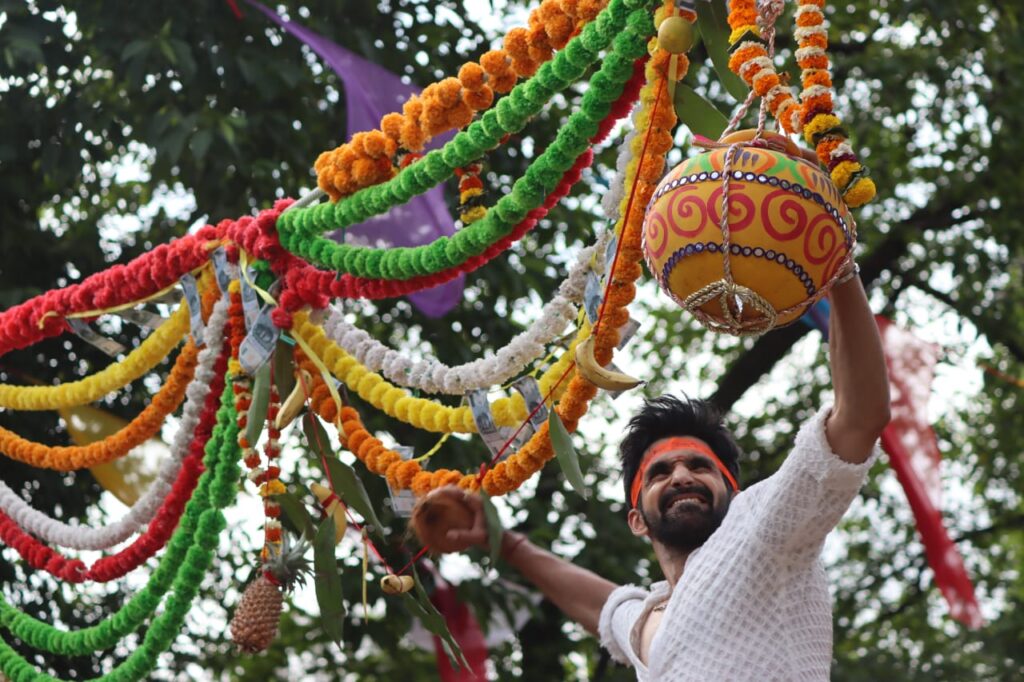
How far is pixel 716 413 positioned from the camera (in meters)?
2.97

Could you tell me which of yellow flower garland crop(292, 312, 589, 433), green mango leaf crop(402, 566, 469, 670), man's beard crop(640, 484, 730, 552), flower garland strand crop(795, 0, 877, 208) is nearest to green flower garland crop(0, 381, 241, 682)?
yellow flower garland crop(292, 312, 589, 433)

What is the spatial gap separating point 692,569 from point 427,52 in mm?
3034

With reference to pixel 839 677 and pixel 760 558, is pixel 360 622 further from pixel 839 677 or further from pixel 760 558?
pixel 760 558

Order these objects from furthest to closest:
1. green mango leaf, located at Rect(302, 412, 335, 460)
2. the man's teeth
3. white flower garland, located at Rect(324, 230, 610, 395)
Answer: green mango leaf, located at Rect(302, 412, 335, 460) < the man's teeth < white flower garland, located at Rect(324, 230, 610, 395)

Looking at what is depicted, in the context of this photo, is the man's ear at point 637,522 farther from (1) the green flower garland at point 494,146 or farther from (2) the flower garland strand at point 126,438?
(2) the flower garland strand at point 126,438

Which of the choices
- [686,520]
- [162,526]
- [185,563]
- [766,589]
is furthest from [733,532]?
[162,526]

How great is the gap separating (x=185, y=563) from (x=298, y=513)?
0.42 metres

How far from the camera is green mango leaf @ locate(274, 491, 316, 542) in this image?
289cm

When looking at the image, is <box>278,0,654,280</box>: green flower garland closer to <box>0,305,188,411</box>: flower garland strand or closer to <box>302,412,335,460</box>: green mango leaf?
<box>302,412,335,460</box>: green mango leaf

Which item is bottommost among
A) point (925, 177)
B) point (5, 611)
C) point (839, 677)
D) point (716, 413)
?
point (5, 611)

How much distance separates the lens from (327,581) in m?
2.79

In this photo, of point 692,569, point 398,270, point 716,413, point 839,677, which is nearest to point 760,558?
point 692,569

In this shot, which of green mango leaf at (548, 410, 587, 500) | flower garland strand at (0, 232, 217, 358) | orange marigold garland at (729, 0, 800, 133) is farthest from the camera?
flower garland strand at (0, 232, 217, 358)

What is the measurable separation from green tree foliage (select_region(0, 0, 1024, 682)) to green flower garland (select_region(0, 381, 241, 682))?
0.63 m
